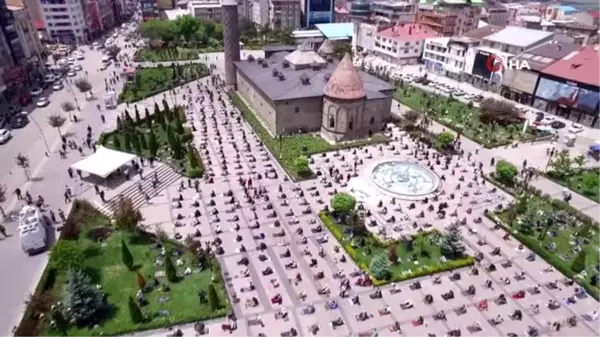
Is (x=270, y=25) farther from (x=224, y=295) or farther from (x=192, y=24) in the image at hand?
(x=224, y=295)

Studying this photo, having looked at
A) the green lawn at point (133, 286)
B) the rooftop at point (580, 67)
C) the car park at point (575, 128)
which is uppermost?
the rooftop at point (580, 67)

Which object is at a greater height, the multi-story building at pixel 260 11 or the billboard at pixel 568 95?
the multi-story building at pixel 260 11

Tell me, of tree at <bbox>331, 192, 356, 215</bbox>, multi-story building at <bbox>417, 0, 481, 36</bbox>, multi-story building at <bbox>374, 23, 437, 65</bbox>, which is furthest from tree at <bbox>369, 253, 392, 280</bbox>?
multi-story building at <bbox>417, 0, 481, 36</bbox>

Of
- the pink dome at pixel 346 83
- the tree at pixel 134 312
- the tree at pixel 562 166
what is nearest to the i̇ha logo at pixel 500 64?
the tree at pixel 562 166

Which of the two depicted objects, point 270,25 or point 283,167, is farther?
point 270,25

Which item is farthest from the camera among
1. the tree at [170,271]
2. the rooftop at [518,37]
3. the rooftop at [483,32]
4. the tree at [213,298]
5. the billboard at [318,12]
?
the billboard at [318,12]

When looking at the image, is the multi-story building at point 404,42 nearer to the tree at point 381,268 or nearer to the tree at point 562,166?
the tree at point 562,166

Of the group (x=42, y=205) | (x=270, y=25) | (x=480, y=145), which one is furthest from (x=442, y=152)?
(x=270, y=25)
